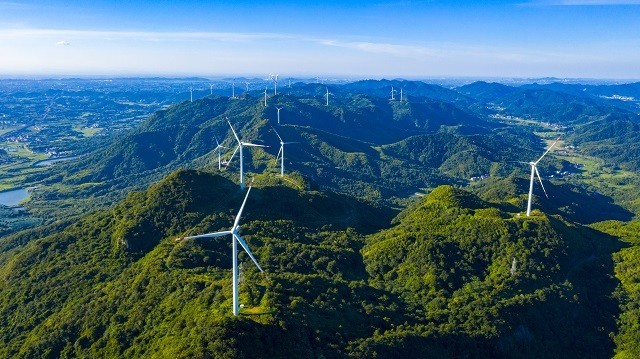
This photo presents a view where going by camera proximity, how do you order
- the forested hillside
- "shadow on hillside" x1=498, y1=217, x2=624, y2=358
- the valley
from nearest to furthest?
the forested hillside → the valley → "shadow on hillside" x1=498, y1=217, x2=624, y2=358

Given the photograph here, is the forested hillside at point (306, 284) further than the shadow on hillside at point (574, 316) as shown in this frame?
No

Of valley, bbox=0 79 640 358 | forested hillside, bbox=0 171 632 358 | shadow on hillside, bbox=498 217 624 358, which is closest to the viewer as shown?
forested hillside, bbox=0 171 632 358

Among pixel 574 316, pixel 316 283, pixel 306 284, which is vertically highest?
pixel 306 284

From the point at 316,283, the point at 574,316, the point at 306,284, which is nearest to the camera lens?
the point at 306,284

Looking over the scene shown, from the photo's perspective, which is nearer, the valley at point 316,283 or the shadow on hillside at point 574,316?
the valley at point 316,283

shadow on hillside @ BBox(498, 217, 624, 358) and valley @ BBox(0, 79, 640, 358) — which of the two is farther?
shadow on hillside @ BBox(498, 217, 624, 358)

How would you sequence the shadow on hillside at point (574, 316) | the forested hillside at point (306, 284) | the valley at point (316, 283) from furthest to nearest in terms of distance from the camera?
the shadow on hillside at point (574, 316) < the valley at point (316, 283) < the forested hillside at point (306, 284)

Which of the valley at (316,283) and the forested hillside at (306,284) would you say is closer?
the forested hillside at (306,284)

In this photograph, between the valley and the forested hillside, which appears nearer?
the forested hillside

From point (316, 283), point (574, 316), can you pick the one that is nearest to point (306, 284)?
point (316, 283)

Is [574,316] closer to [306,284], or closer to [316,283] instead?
[316,283]

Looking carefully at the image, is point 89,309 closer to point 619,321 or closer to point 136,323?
point 136,323

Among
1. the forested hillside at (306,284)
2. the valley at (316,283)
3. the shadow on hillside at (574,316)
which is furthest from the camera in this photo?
the shadow on hillside at (574,316)
